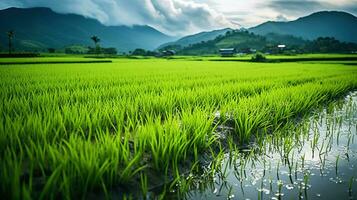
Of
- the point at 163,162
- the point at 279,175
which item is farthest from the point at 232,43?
the point at 163,162

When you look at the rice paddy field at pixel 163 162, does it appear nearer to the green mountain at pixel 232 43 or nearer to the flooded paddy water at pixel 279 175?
the flooded paddy water at pixel 279 175

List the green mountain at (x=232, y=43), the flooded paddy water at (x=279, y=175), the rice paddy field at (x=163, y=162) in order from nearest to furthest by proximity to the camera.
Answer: the rice paddy field at (x=163, y=162) < the flooded paddy water at (x=279, y=175) < the green mountain at (x=232, y=43)

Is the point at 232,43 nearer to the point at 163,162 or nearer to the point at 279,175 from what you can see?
the point at 279,175

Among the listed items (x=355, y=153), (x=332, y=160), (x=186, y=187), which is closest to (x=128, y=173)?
(x=186, y=187)

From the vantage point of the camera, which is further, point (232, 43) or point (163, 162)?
point (232, 43)

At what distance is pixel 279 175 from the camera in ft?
8.13

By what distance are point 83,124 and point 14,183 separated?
167 centimetres

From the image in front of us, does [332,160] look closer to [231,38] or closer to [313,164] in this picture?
[313,164]

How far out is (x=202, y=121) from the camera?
3.11 meters

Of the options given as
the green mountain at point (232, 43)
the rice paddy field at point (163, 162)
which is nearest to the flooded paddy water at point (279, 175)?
the rice paddy field at point (163, 162)

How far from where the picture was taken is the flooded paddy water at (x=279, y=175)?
7.05ft

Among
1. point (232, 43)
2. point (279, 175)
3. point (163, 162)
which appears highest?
point (232, 43)

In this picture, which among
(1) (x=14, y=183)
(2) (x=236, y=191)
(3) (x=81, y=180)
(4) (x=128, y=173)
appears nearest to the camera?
(1) (x=14, y=183)

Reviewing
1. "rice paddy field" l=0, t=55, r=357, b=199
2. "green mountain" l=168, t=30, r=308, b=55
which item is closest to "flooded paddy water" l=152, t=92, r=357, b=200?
"rice paddy field" l=0, t=55, r=357, b=199
